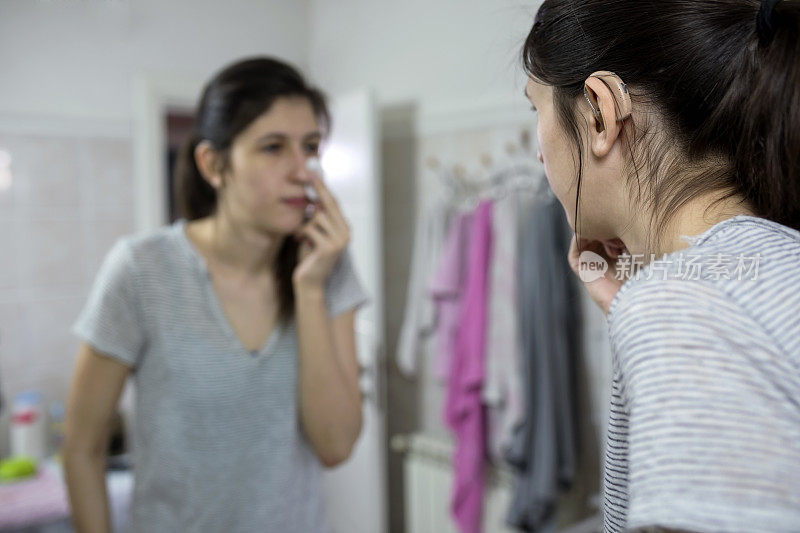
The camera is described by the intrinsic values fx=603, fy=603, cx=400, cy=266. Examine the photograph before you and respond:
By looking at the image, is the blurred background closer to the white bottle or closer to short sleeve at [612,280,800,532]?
the white bottle

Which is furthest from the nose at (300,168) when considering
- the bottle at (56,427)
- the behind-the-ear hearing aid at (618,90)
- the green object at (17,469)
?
the bottle at (56,427)

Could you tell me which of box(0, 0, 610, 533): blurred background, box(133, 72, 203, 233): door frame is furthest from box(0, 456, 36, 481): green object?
box(133, 72, 203, 233): door frame

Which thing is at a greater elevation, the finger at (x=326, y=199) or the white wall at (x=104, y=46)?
the white wall at (x=104, y=46)

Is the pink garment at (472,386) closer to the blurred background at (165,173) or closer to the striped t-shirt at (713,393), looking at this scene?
the blurred background at (165,173)

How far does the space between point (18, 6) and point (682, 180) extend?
6.72 feet

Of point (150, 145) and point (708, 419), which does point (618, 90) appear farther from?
point (150, 145)

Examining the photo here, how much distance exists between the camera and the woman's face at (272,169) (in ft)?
3.31

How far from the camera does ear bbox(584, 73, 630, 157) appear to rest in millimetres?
380

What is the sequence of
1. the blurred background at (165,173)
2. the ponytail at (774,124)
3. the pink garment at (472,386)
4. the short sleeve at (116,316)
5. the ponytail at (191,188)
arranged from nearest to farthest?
the ponytail at (774,124), the short sleeve at (116,316), the ponytail at (191,188), the pink garment at (472,386), the blurred background at (165,173)

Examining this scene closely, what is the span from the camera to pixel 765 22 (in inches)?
14.0

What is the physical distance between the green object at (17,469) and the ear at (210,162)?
107 cm

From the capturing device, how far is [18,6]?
1.79 meters

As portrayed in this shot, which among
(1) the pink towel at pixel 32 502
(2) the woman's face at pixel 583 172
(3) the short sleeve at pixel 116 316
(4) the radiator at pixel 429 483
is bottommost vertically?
(4) the radiator at pixel 429 483

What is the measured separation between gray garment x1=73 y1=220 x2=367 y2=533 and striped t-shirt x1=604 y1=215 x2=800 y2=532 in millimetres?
794
